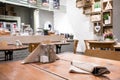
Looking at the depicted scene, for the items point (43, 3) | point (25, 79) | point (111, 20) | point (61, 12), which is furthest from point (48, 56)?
point (61, 12)

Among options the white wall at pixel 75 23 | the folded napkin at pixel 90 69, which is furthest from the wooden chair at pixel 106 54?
the white wall at pixel 75 23

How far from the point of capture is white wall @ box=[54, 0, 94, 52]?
7.13 meters

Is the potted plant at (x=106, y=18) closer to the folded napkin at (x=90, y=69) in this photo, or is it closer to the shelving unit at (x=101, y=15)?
the shelving unit at (x=101, y=15)

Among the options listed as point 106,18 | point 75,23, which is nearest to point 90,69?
point 106,18

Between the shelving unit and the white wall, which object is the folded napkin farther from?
the white wall

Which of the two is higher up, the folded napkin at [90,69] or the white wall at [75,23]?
the white wall at [75,23]

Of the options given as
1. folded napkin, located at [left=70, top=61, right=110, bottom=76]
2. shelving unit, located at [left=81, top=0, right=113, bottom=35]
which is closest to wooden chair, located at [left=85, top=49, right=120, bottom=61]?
folded napkin, located at [left=70, top=61, right=110, bottom=76]

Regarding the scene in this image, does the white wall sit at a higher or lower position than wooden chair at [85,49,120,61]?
higher

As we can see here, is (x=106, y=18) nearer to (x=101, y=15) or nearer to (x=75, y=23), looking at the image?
(x=101, y=15)

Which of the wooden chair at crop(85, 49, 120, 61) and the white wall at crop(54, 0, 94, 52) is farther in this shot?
the white wall at crop(54, 0, 94, 52)

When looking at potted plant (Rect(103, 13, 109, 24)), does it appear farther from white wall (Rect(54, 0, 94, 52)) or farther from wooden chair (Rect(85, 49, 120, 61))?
wooden chair (Rect(85, 49, 120, 61))

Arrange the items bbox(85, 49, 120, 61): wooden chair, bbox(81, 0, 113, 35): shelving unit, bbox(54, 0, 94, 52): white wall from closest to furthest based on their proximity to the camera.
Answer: bbox(85, 49, 120, 61): wooden chair
bbox(81, 0, 113, 35): shelving unit
bbox(54, 0, 94, 52): white wall

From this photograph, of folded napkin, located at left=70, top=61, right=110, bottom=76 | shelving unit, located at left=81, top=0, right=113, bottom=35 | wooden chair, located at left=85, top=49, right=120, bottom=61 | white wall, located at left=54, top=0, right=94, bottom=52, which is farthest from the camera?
white wall, located at left=54, top=0, right=94, bottom=52

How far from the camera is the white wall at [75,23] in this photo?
713 centimetres
